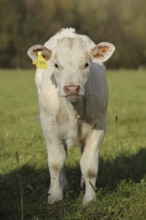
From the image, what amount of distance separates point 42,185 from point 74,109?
106 centimetres

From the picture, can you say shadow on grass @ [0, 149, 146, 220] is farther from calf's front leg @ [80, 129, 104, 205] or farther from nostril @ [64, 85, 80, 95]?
nostril @ [64, 85, 80, 95]

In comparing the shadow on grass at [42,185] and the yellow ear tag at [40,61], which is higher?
the yellow ear tag at [40,61]

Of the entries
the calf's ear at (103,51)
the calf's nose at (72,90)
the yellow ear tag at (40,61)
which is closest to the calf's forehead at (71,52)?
the calf's ear at (103,51)

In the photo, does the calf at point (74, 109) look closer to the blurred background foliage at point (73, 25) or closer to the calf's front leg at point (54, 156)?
the calf's front leg at point (54, 156)

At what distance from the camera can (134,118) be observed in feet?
44.3

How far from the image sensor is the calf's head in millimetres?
4934

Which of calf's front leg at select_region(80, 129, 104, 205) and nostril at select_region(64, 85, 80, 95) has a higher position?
nostril at select_region(64, 85, 80, 95)

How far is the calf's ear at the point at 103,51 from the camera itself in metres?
5.51

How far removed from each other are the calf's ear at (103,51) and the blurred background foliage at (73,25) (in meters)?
58.5

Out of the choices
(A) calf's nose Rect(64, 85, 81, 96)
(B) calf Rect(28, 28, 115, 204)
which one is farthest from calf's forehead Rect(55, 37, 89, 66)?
(A) calf's nose Rect(64, 85, 81, 96)

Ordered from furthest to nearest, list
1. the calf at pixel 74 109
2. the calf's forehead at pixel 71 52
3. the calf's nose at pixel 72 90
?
the calf at pixel 74 109
the calf's forehead at pixel 71 52
the calf's nose at pixel 72 90

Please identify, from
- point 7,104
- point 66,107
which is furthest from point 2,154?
point 7,104

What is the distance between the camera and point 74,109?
555 centimetres

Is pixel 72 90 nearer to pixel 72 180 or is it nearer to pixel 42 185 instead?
pixel 42 185
